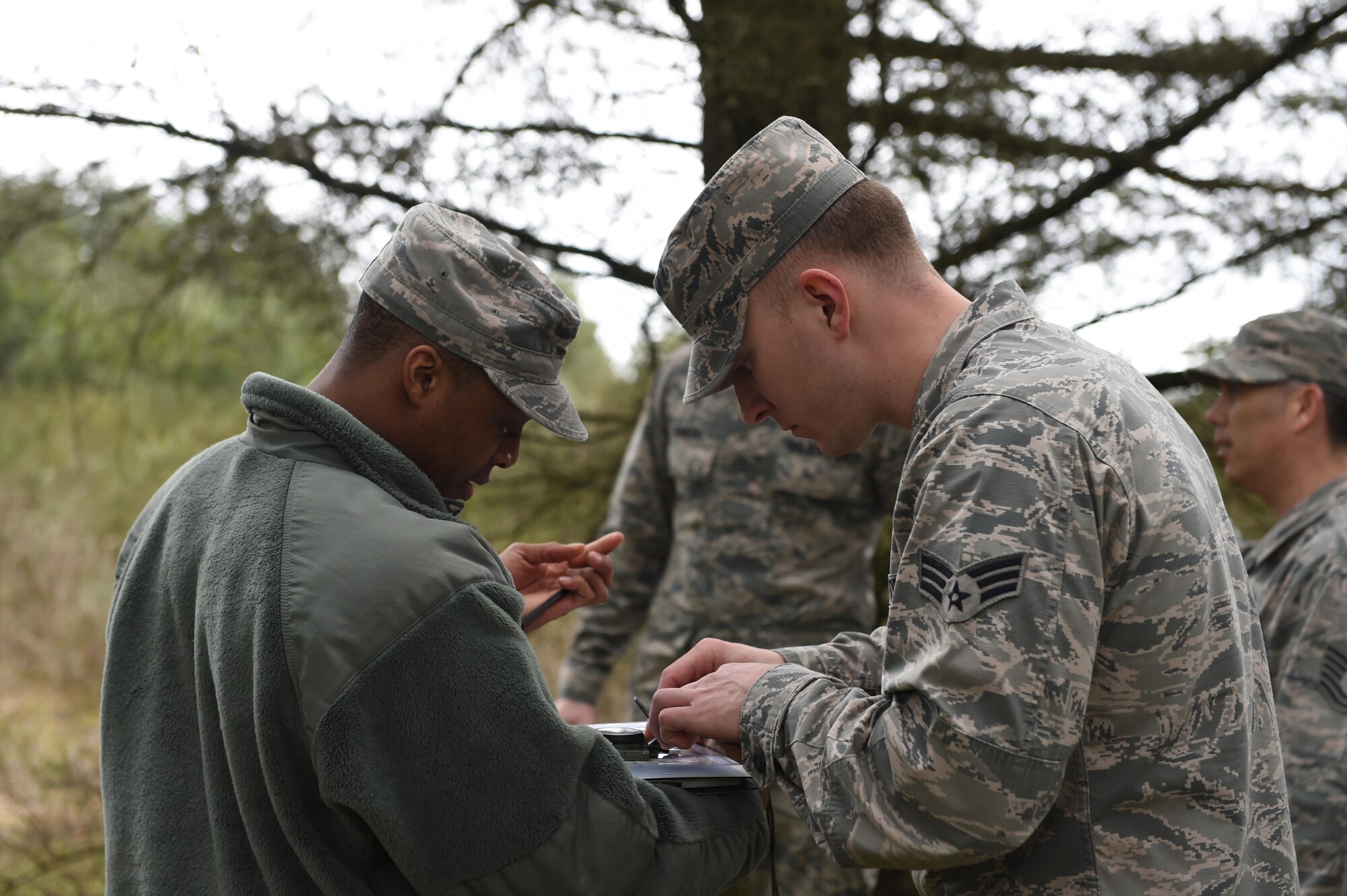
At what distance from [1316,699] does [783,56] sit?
7.51 ft

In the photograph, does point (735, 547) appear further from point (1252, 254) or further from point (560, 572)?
point (1252, 254)

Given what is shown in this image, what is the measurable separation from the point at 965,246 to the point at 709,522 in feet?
3.94

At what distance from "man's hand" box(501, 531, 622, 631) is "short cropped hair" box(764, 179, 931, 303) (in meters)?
0.96

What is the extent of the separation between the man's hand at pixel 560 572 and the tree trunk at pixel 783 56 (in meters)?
1.59

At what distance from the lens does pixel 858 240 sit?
175cm

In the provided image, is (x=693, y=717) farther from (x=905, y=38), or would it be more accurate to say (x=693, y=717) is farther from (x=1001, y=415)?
(x=905, y=38)

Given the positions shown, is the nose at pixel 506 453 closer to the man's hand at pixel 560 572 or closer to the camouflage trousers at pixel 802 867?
the man's hand at pixel 560 572

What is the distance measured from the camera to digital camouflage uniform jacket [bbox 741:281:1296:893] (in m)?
1.38

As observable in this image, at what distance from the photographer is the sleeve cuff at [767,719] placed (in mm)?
1632

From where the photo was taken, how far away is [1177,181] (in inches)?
151

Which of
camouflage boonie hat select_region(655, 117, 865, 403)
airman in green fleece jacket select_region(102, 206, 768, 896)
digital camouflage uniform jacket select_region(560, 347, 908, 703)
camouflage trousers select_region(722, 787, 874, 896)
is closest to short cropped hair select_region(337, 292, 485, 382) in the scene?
airman in green fleece jacket select_region(102, 206, 768, 896)

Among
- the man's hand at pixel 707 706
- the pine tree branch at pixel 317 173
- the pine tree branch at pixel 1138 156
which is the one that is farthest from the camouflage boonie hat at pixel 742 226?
the pine tree branch at pixel 1138 156

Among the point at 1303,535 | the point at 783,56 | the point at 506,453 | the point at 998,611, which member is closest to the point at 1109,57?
the point at 783,56

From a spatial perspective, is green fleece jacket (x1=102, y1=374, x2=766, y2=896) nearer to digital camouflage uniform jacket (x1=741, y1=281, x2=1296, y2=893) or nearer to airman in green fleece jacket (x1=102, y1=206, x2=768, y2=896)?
airman in green fleece jacket (x1=102, y1=206, x2=768, y2=896)
